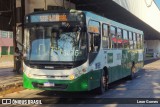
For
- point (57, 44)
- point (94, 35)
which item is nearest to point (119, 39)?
point (94, 35)

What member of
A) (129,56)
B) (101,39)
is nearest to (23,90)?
(101,39)

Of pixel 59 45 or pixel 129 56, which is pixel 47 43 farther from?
pixel 129 56

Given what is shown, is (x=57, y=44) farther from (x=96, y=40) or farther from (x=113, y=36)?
(x=113, y=36)

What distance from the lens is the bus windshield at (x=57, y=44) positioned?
12.3 metres

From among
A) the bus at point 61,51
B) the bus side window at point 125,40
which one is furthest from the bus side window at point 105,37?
the bus side window at point 125,40

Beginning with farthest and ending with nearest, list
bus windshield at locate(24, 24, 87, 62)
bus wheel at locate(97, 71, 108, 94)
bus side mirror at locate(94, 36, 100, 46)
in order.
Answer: bus wheel at locate(97, 71, 108, 94) < bus side mirror at locate(94, 36, 100, 46) < bus windshield at locate(24, 24, 87, 62)

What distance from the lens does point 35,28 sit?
1289cm

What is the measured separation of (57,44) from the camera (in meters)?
12.5

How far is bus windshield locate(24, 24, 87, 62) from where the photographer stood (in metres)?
12.3

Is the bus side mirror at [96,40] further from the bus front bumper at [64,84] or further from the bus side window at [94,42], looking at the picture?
the bus front bumper at [64,84]

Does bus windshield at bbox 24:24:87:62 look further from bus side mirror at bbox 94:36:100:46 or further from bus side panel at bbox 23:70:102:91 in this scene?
bus side mirror at bbox 94:36:100:46

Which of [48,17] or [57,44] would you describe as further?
[48,17]

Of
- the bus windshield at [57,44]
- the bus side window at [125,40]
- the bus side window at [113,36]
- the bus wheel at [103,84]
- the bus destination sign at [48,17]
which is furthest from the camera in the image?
the bus side window at [125,40]

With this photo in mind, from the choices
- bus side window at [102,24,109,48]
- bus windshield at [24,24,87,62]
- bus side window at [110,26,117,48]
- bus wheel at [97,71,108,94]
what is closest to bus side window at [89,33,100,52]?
bus windshield at [24,24,87,62]
